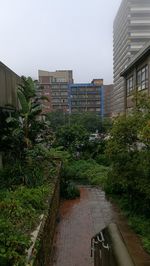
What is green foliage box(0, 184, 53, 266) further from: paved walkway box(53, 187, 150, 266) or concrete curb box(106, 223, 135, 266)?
paved walkway box(53, 187, 150, 266)

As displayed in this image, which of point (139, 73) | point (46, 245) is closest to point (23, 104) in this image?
point (46, 245)

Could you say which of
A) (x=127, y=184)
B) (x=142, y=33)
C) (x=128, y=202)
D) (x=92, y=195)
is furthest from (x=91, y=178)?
(x=142, y=33)

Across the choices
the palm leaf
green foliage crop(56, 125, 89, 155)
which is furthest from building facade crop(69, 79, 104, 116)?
the palm leaf

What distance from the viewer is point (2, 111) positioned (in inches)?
454

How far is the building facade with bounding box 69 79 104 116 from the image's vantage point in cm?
10838

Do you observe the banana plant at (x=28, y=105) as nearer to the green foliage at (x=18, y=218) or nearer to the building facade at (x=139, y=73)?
the green foliage at (x=18, y=218)

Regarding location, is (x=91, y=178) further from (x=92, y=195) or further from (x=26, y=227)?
(x=26, y=227)

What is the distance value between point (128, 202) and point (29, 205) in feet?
24.7

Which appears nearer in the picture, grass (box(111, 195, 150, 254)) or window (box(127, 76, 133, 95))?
grass (box(111, 195, 150, 254))

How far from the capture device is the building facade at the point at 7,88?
10.9m

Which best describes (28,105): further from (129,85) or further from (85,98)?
(85,98)

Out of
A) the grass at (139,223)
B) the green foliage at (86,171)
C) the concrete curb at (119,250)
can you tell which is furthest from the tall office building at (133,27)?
the concrete curb at (119,250)

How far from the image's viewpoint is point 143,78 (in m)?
28.9

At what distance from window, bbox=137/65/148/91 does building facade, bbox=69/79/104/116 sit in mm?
75841
